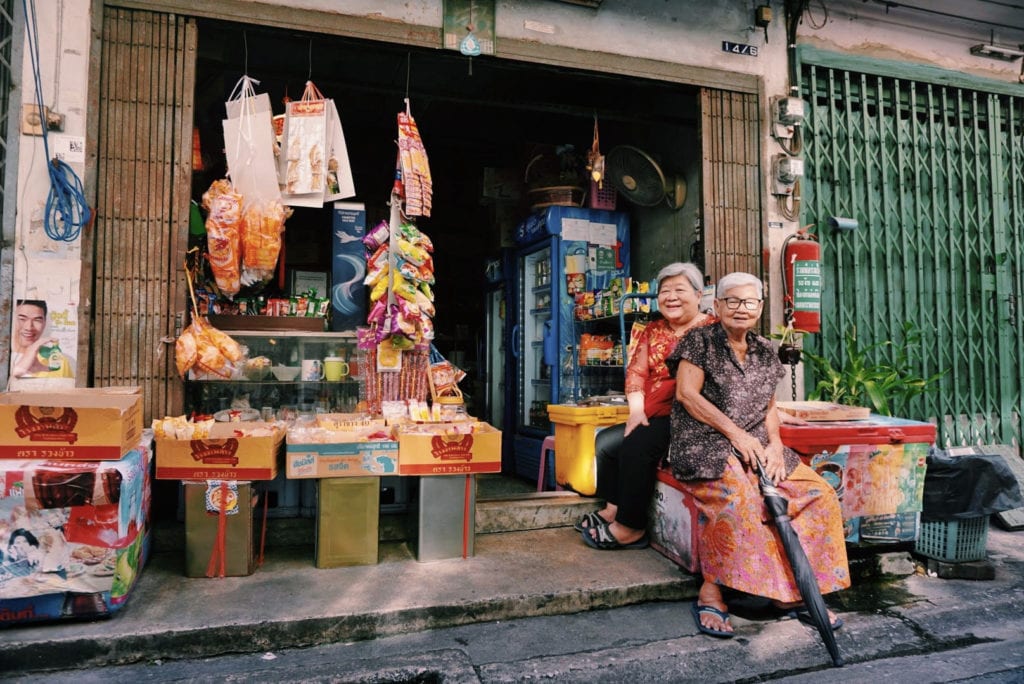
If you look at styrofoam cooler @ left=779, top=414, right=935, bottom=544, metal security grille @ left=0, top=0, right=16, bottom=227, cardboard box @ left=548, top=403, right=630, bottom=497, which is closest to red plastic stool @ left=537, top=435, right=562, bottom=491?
cardboard box @ left=548, top=403, right=630, bottom=497

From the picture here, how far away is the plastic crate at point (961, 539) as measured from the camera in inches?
169

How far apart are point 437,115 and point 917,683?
23.3 ft

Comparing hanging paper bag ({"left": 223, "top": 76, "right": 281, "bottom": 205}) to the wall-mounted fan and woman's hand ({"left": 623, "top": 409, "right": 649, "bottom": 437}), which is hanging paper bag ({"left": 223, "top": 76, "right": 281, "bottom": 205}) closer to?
woman's hand ({"left": 623, "top": 409, "right": 649, "bottom": 437})

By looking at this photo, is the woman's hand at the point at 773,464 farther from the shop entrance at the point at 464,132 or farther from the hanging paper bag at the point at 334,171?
the hanging paper bag at the point at 334,171

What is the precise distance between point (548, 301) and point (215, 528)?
163 inches

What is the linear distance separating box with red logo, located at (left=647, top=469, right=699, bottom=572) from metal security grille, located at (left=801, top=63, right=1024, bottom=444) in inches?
102

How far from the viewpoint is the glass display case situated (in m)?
4.60

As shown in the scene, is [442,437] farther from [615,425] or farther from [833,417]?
[833,417]

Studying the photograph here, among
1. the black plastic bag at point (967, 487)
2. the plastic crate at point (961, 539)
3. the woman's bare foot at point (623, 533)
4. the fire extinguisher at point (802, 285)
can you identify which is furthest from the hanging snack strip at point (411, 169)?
the plastic crate at point (961, 539)

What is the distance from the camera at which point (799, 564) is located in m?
3.21

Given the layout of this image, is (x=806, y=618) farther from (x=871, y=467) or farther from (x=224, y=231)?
(x=224, y=231)

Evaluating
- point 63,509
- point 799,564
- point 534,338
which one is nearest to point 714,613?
point 799,564

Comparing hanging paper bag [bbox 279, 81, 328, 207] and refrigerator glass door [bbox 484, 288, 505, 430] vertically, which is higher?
hanging paper bag [bbox 279, 81, 328, 207]

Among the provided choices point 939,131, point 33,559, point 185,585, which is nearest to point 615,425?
point 185,585
